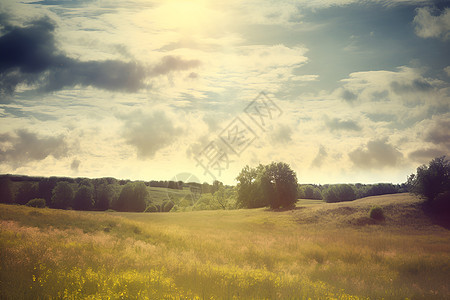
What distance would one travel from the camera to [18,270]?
7684 mm

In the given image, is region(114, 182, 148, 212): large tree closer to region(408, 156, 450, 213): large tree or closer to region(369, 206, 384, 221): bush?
region(369, 206, 384, 221): bush

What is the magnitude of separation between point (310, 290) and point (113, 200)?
299ft

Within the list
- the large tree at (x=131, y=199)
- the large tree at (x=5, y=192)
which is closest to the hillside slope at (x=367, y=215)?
the large tree at (x=131, y=199)

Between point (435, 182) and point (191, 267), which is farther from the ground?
point (435, 182)

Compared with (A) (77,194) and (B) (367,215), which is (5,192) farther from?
(B) (367,215)

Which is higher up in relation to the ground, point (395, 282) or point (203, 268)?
point (203, 268)

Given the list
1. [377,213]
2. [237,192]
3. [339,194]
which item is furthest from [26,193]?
[339,194]

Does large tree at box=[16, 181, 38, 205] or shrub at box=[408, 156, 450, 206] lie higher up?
shrub at box=[408, 156, 450, 206]

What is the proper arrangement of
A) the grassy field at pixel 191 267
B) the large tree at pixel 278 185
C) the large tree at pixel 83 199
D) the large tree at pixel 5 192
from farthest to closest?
the large tree at pixel 83 199 → the large tree at pixel 5 192 → the large tree at pixel 278 185 → the grassy field at pixel 191 267

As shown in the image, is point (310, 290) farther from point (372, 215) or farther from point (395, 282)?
point (372, 215)

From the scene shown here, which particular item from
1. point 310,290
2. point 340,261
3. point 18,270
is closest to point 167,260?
point 18,270

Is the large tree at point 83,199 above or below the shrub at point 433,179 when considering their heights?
below

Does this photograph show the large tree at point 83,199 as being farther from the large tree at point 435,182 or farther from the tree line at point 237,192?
the large tree at point 435,182

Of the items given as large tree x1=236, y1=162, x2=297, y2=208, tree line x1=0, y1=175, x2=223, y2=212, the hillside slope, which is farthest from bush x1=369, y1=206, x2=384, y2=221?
tree line x1=0, y1=175, x2=223, y2=212
